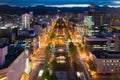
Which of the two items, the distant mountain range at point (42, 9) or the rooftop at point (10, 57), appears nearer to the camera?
the rooftop at point (10, 57)

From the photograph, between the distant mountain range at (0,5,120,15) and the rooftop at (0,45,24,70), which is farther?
the distant mountain range at (0,5,120,15)

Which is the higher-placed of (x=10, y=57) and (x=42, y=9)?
(x=10, y=57)

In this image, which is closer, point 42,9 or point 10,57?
point 10,57

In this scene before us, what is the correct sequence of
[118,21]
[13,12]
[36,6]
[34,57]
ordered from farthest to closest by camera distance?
[36,6]
[13,12]
[118,21]
[34,57]

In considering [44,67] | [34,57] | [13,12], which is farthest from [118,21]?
[44,67]

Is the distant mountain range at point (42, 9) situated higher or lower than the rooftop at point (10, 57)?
lower

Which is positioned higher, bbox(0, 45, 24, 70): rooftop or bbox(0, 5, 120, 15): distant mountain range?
bbox(0, 45, 24, 70): rooftop

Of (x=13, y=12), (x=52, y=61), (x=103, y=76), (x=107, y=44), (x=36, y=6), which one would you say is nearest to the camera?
(x=103, y=76)

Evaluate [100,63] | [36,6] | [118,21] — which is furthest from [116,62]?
[36,6]

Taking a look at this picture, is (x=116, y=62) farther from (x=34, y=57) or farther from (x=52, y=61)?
(x=34, y=57)

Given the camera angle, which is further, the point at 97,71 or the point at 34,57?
the point at 34,57
